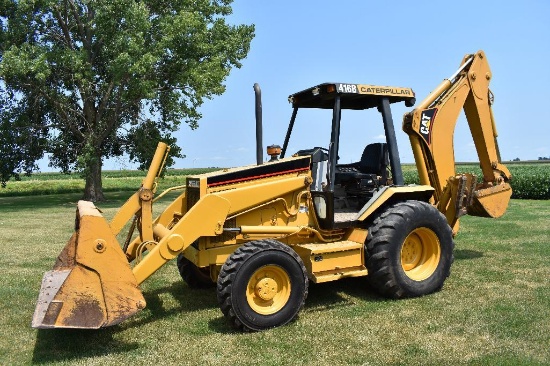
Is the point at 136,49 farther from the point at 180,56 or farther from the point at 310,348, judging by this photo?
the point at 310,348

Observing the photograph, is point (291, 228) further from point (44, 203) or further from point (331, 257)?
point (44, 203)

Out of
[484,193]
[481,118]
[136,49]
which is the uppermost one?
[136,49]

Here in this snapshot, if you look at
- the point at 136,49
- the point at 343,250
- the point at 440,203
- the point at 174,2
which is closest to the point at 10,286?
the point at 343,250

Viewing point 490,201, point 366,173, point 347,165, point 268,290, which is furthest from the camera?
point 490,201

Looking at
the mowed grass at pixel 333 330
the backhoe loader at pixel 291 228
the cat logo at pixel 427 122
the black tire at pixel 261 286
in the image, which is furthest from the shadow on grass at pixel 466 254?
the black tire at pixel 261 286

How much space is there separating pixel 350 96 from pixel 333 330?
297cm

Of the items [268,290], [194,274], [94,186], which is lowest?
[194,274]

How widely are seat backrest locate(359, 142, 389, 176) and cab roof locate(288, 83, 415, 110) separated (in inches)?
22.5

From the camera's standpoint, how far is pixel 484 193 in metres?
8.34

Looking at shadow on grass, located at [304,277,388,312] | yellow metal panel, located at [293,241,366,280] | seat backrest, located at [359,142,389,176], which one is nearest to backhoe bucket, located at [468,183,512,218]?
seat backrest, located at [359,142,389,176]

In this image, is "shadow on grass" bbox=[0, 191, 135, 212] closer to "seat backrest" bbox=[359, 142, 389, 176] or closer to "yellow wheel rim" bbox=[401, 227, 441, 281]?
"seat backrest" bbox=[359, 142, 389, 176]

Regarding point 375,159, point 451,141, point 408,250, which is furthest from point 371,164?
point 451,141

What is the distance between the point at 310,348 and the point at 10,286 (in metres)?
4.98

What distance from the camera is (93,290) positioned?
15.9 feet
